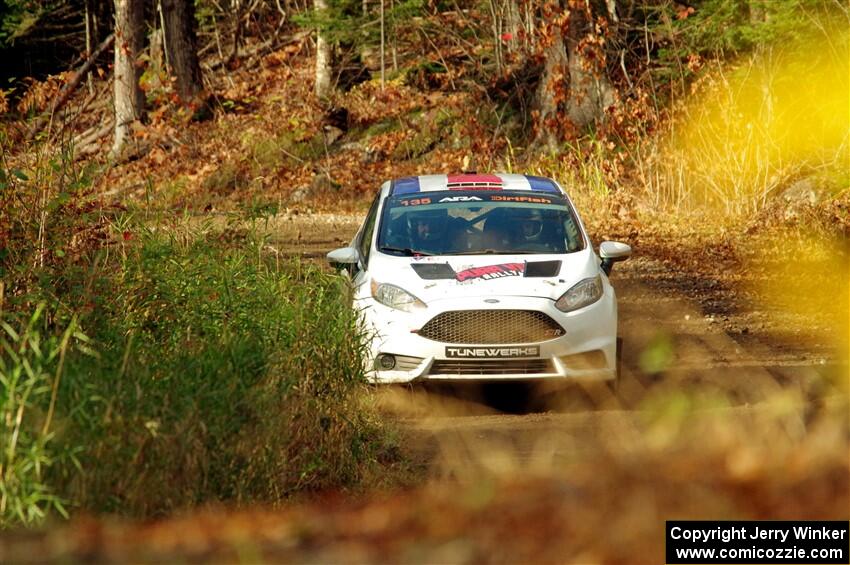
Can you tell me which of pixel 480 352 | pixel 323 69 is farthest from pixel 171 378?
pixel 323 69

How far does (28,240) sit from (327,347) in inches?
95.1

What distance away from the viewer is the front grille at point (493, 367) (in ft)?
32.0

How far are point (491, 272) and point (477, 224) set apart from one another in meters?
1.20

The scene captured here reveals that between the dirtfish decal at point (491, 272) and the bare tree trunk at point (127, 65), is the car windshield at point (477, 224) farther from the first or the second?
the bare tree trunk at point (127, 65)

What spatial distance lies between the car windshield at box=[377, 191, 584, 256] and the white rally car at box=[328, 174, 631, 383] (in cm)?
2

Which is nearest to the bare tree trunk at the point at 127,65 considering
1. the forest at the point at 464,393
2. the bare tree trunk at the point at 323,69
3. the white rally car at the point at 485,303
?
the bare tree trunk at the point at 323,69

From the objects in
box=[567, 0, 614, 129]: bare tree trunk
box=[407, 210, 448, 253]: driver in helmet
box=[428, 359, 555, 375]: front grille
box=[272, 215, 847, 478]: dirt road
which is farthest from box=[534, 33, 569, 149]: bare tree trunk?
box=[428, 359, 555, 375]: front grille

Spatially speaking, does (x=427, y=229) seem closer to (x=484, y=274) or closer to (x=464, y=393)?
(x=484, y=274)

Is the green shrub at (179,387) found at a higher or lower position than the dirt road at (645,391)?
higher

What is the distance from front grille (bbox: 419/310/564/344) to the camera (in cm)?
978

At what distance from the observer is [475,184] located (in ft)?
38.7

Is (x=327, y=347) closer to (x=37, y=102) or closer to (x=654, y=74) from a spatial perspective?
(x=37, y=102)

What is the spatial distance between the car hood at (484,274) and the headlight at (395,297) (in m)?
0.04

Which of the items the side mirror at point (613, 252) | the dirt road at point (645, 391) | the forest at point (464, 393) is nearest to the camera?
the forest at point (464, 393)
